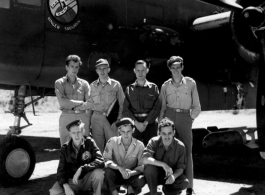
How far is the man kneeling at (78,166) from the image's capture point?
404 cm

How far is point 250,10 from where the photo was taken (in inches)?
211

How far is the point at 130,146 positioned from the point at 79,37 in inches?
119

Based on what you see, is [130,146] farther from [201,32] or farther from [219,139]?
[201,32]

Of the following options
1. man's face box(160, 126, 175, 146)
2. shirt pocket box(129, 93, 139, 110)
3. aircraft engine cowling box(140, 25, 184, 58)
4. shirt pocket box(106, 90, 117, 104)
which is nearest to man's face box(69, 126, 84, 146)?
man's face box(160, 126, 175, 146)

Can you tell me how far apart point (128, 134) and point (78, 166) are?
70cm

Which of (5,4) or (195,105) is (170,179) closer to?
(195,105)

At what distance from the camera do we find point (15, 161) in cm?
517

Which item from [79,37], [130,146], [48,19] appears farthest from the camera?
[79,37]

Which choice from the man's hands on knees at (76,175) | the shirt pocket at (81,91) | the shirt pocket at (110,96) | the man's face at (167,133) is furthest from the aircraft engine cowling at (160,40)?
the man's hands on knees at (76,175)

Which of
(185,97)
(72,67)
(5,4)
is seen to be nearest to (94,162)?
(72,67)

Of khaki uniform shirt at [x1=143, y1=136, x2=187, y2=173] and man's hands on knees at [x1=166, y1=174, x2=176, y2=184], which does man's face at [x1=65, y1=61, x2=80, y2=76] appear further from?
man's hands on knees at [x1=166, y1=174, x2=176, y2=184]

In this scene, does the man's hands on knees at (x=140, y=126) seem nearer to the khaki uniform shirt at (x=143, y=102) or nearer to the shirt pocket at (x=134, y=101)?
the khaki uniform shirt at (x=143, y=102)

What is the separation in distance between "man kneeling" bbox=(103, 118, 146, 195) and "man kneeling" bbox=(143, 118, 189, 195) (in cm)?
13

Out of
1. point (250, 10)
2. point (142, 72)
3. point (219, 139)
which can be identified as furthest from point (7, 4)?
point (219, 139)
